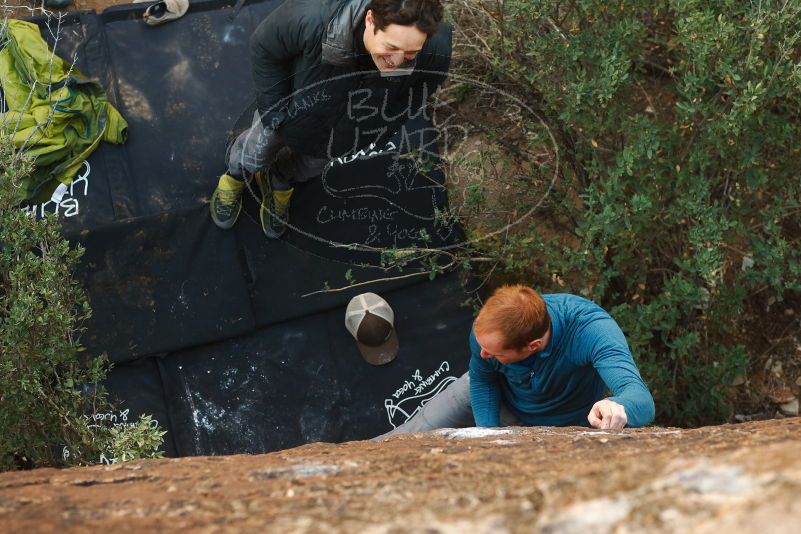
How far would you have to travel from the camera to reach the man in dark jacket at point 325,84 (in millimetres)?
3162

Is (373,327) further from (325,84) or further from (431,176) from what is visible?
(325,84)

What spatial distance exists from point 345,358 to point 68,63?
223 centimetres

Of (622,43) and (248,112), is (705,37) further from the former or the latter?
(248,112)

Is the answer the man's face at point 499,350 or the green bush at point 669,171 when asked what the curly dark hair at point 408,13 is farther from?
the man's face at point 499,350

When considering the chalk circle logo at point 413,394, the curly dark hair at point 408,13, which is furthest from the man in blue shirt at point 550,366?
the chalk circle logo at point 413,394

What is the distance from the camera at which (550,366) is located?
3037mm

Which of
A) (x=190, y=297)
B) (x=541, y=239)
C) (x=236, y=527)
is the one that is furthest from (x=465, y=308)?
(x=236, y=527)

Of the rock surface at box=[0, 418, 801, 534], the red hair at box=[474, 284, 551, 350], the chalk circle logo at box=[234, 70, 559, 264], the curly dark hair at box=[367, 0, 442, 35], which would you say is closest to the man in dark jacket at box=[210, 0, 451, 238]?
the curly dark hair at box=[367, 0, 442, 35]

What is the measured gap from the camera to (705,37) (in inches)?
132

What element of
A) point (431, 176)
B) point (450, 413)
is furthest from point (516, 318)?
point (431, 176)

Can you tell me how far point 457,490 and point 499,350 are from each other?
1355mm

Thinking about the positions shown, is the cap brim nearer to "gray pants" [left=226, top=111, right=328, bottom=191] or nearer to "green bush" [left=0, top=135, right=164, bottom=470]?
"gray pants" [left=226, top=111, right=328, bottom=191]

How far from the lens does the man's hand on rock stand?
2562 millimetres

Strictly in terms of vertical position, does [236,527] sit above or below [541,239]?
below
